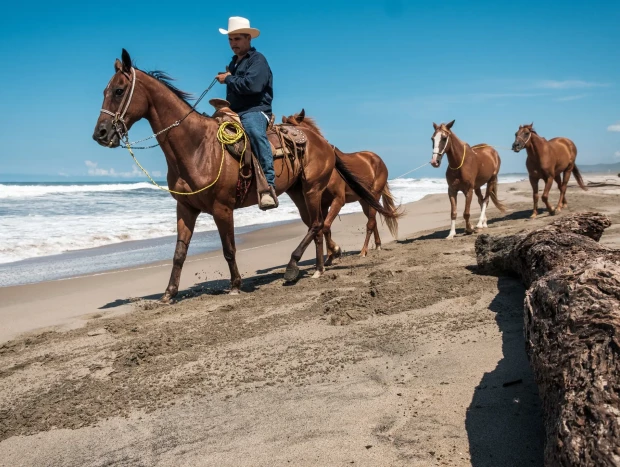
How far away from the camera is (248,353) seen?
453 cm

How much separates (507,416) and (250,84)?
16.0 ft

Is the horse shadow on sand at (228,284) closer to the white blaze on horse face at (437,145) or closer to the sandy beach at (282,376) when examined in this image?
the sandy beach at (282,376)

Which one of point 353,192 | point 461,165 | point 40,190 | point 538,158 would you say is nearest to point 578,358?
point 353,192

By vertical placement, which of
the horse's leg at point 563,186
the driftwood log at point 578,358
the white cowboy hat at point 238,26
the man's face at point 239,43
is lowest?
the driftwood log at point 578,358

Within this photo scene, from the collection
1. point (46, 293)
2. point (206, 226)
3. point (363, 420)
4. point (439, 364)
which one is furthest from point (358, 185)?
point (206, 226)

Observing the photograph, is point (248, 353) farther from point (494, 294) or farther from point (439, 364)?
point (494, 294)

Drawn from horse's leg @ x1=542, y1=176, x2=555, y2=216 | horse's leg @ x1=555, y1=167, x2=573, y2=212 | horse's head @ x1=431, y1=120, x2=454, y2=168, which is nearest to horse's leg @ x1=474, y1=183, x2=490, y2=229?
horse's leg @ x1=542, y1=176, x2=555, y2=216

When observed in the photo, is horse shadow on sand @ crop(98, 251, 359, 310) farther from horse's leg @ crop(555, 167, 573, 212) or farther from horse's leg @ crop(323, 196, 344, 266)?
horse's leg @ crop(555, 167, 573, 212)

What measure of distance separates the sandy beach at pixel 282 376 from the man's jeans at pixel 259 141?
4.70ft

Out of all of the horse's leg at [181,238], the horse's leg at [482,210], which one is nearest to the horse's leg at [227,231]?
the horse's leg at [181,238]

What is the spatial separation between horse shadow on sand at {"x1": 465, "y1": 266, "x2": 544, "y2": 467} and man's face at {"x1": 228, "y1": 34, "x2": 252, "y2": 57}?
4576mm

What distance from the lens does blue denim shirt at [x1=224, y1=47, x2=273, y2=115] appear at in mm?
6750

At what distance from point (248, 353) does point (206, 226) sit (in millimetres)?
12328

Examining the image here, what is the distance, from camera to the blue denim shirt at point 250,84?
675 centimetres
